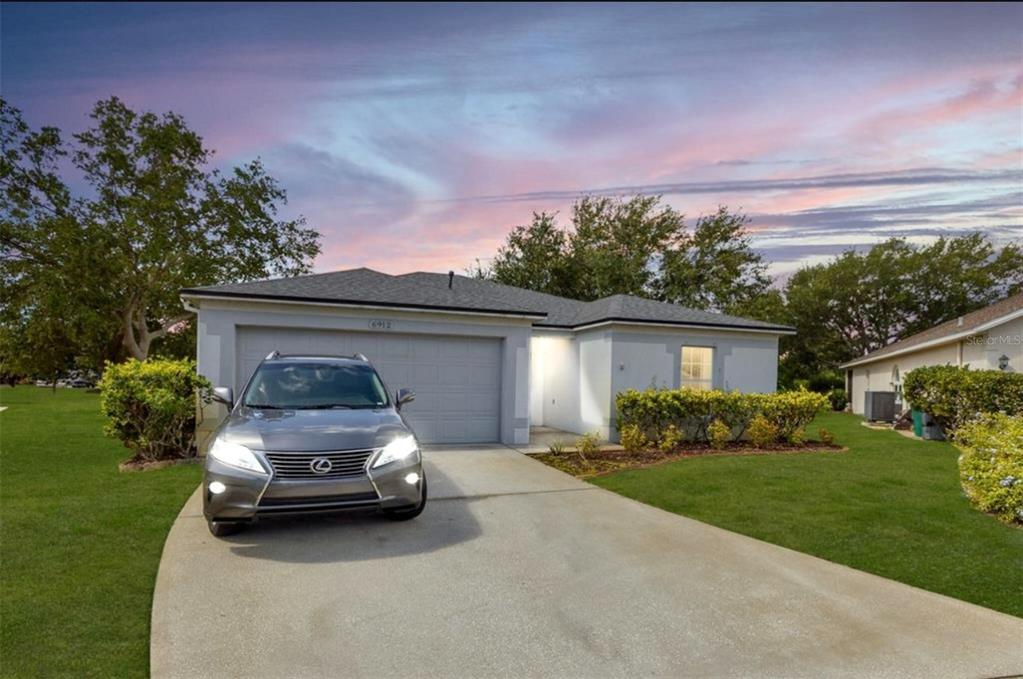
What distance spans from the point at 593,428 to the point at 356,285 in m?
6.69

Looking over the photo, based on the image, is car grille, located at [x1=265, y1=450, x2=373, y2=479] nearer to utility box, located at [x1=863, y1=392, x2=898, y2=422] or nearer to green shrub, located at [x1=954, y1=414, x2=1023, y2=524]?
green shrub, located at [x1=954, y1=414, x2=1023, y2=524]

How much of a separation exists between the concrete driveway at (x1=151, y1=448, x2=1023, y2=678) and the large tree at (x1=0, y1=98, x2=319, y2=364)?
63.8ft

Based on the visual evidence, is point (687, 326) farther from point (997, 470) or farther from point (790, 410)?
point (997, 470)

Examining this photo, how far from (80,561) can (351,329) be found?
6626mm

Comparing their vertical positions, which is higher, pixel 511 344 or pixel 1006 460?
pixel 511 344

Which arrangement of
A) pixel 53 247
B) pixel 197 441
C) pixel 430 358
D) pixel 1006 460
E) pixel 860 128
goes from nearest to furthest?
pixel 1006 460 < pixel 860 128 < pixel 197 441 < pixel 430 358 < pixel 53 247

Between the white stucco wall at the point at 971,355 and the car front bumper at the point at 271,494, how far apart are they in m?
19.8

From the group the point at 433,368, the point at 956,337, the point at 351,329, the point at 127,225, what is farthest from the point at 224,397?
the point at 956,337

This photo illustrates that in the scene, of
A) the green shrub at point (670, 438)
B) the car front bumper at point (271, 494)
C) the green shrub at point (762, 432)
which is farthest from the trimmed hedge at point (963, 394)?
the car front bumper at point (271, 494)

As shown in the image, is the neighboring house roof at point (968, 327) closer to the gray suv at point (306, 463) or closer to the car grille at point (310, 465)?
the gray suv at point (306, 463)

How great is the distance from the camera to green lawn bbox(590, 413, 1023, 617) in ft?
15.5

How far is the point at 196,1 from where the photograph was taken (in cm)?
352

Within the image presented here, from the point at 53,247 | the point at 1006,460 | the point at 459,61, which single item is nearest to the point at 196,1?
the point at 459,61

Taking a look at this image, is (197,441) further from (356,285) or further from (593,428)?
(593,428)
